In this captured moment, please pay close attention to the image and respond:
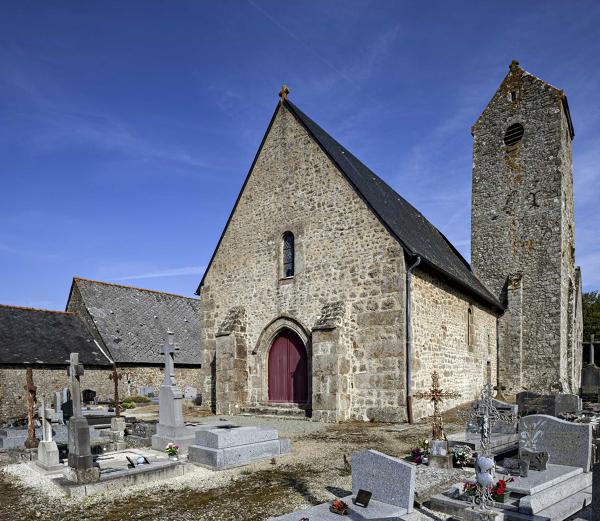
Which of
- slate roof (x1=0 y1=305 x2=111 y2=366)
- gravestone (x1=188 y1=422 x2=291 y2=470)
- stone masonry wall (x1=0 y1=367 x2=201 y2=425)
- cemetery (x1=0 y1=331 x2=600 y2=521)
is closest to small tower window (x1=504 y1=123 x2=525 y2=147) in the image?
cemetery (x1=0 y1=331 x2=600 y2=521)

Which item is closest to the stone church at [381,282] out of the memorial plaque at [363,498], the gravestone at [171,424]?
the gravestone at [171,424]

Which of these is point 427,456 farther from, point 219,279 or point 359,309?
point 219,279

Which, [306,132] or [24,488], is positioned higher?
[306,132]

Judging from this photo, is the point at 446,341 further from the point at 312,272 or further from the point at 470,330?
the point at 312,272

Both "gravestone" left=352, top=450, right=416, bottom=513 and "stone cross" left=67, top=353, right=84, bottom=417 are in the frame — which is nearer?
"gravestone" left=352, top=450, right=416, bottom=513

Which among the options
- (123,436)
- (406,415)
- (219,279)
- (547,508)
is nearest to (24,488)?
(123,436)

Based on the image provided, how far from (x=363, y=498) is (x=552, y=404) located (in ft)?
28.6

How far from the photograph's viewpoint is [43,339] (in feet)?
71.0

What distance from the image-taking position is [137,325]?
2677cm

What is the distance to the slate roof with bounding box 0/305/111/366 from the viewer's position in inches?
784

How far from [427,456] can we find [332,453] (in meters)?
2.07

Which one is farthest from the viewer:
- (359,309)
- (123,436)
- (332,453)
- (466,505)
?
(359,309)

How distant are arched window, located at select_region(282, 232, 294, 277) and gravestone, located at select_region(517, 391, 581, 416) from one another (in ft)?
25.7

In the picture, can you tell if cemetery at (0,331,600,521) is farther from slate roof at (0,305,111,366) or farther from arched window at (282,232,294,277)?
slate roof at (0,305,111,366)
